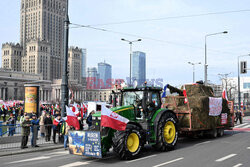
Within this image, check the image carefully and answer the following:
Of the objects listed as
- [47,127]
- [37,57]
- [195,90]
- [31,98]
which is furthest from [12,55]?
[195,90]

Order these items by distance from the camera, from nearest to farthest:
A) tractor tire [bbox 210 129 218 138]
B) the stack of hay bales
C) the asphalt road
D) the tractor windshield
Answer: the asphalt road
the tractor windshield
the stack of hay bales
tractor tire [bbox 210 129 218 138]

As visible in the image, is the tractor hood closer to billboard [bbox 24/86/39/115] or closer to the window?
billboard [bbox 24/86/39/115]

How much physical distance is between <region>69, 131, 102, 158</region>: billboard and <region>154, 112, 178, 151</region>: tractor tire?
2933mm

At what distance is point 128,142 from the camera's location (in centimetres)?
1022

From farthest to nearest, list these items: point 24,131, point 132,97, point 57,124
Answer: point 57,124
point 24,131
point 132,97

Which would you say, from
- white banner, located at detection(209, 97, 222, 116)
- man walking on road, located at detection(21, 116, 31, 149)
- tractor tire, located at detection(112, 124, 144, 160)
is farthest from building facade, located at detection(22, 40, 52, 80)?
tractor tire, located at detection(112, 124, 144, 160)

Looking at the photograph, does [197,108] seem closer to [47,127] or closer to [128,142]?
[128,142]

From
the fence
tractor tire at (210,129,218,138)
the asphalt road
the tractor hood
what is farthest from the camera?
tractor tire at (210,129,218,138)

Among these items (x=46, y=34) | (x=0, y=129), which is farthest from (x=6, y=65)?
(x=0, y=129)

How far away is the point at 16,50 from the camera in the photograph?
17362 centimetres

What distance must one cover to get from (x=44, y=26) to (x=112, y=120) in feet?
566

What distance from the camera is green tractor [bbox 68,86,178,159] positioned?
999 centimetres

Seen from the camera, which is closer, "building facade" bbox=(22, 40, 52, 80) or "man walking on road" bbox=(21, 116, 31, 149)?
"man walking on road" bbox=(21, 116, 31, 149)

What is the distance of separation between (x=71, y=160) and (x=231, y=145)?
25.2 feet
